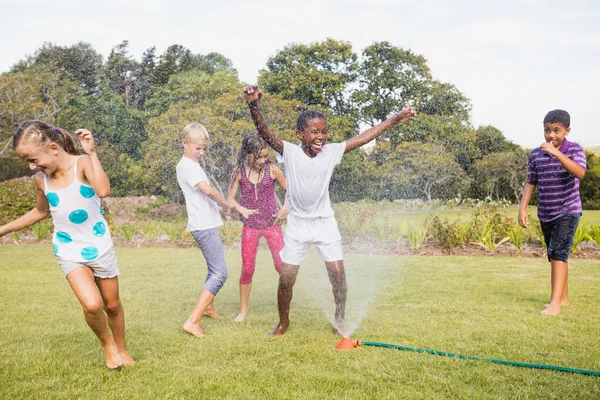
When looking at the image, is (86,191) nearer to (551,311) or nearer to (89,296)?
(89,296)

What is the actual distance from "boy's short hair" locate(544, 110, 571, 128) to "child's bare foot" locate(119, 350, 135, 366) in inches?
174

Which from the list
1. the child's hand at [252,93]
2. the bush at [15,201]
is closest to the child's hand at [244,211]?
the child's hand at [252,93]

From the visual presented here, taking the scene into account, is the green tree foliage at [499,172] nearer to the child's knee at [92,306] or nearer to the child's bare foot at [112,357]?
the child's bare foot at [112,357]

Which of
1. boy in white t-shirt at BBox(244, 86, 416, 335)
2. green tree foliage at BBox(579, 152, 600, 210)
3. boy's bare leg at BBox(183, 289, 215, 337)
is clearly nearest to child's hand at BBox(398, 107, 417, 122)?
boy in white t-shirt at BBox(244, 86, 416, 335)

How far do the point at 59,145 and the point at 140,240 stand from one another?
891 cm

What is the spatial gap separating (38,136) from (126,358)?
169cm

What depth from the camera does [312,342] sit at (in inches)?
166

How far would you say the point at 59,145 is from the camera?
3.52 metres

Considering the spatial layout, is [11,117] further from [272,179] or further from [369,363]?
[369,363]

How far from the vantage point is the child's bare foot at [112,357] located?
363cm

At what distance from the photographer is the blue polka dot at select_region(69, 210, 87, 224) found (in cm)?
347

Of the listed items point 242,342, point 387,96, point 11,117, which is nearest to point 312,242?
point 242,342

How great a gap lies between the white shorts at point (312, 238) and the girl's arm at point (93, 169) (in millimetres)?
1548

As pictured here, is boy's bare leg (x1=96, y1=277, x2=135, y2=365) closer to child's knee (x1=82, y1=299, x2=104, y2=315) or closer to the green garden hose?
child's knee (x1=82, y1=299, x2=104, y2=315)
